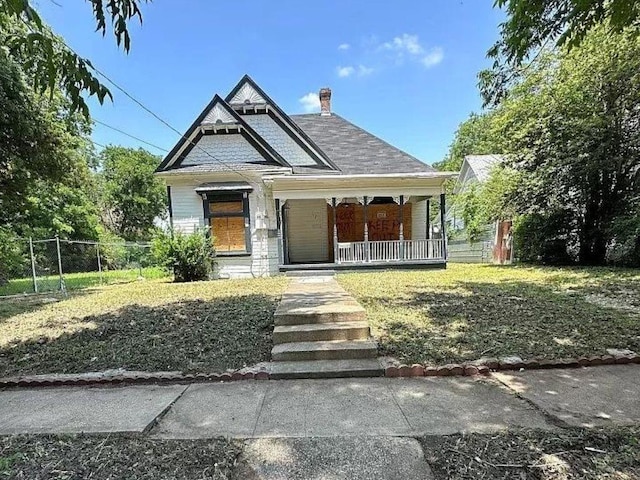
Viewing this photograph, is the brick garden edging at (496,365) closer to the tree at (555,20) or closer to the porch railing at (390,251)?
the tree at (555,20)

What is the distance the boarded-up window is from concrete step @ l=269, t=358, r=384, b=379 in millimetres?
8403

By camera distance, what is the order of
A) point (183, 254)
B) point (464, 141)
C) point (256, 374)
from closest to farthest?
point (256, 374), point (183, 254), point (464, 141)

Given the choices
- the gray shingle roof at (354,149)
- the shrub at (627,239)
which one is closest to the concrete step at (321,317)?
the gray shingle roof at (354,149)

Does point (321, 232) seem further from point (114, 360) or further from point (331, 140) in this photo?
point (114, 360)

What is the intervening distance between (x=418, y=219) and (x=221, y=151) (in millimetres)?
7723

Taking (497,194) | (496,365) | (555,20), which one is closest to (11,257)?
(496,365)

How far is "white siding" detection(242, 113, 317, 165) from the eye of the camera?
13.0 meters

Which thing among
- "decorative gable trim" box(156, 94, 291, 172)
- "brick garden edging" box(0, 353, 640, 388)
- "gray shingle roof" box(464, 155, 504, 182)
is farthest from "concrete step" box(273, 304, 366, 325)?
"gray shingle roof" box(464, 155, 504, 182)

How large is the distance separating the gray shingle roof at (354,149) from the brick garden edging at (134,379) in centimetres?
1011

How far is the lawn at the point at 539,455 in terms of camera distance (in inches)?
A: 75.4

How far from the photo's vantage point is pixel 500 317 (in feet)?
A: 16.6

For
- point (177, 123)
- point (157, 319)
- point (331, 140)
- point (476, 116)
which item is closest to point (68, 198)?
point (177, 123)

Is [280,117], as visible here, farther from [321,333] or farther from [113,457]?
[113,457]

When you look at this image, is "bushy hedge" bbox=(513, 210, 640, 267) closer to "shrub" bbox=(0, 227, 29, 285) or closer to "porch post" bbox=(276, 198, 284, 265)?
"porch post" bbox=(276, 198, 284, 265)
